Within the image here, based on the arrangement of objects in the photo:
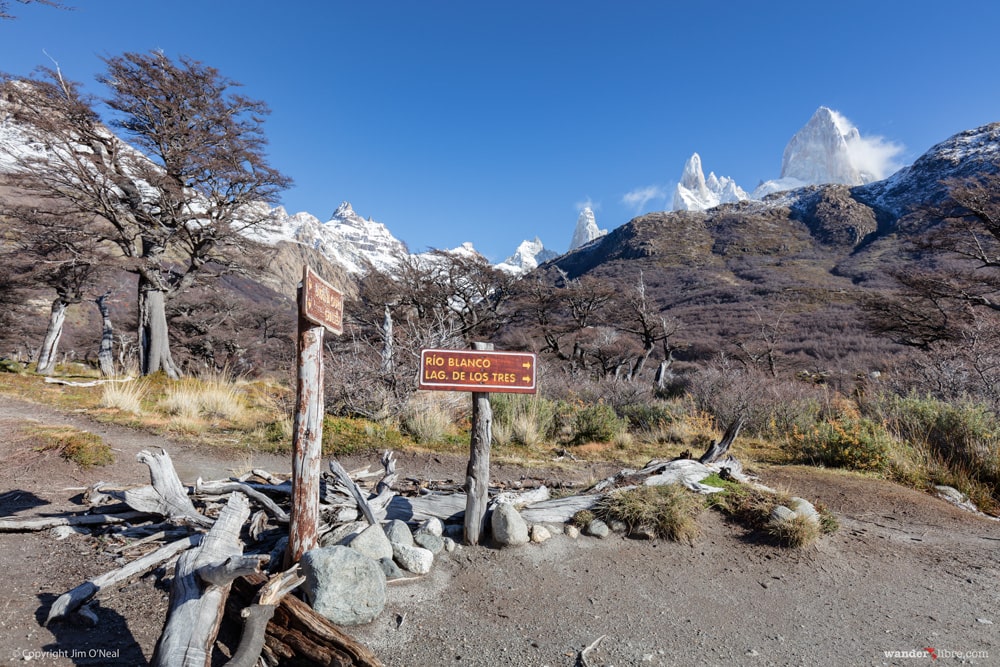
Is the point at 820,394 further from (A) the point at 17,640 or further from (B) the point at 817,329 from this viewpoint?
(B) the point at 817,329

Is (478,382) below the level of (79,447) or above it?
above

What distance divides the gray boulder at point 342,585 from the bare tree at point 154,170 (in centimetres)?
1409

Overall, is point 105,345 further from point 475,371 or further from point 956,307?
point 956,307

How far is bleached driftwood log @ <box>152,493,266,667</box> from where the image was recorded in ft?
7.51

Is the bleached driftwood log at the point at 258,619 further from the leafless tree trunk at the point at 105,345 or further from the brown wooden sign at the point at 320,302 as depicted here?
the leafless tree trunk at the point at 105,345

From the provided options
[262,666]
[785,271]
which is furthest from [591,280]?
[785,271]

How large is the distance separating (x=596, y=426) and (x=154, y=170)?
14288 mm

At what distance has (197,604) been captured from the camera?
249cm

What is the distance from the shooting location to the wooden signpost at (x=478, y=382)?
4.10 m

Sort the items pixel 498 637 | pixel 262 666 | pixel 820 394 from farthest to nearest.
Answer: pixel 820 394, pixel 498 637, pixel 262 666

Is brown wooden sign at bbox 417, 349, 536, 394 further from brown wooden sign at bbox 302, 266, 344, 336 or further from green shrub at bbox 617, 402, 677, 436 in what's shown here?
green shrub at bbox 617, 402, 677, 436

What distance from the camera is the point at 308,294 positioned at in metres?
3.07

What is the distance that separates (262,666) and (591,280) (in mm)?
21809

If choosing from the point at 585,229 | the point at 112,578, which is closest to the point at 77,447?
the point at 112,578
